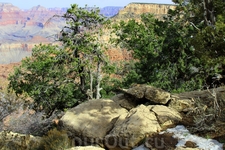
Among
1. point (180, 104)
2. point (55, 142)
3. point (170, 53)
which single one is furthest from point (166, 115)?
point (170, 53)

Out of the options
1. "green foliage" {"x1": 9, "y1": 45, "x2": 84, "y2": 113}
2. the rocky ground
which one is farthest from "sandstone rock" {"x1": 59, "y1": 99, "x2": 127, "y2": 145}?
"green foliage" {"x1": 9, "y1": 45, "x2": 84, "y2": 113}

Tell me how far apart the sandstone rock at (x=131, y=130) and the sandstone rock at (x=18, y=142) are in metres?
2.63

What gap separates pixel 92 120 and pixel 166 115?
278 cm

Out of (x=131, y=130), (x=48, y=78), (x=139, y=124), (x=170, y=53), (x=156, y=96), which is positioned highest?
(x=170, y=53)

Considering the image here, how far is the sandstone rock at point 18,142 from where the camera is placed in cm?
956

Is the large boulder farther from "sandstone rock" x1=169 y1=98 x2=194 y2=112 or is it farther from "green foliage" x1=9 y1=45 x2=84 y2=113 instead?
"green foliage" x1=9 y1=45 x2=84 y2=113

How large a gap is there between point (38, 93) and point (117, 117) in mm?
7051

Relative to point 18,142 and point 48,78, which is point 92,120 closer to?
point 18,142

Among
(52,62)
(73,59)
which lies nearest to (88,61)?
(73,59)

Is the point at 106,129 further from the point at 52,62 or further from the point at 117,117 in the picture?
the point at 52,62

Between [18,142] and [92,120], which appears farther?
[92,120]

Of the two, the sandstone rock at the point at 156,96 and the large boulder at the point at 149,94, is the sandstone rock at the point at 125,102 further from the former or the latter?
the sandstone rock at the point at 156,96

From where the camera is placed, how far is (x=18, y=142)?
9.93 metres

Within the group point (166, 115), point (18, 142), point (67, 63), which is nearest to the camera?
point (166, 115)
